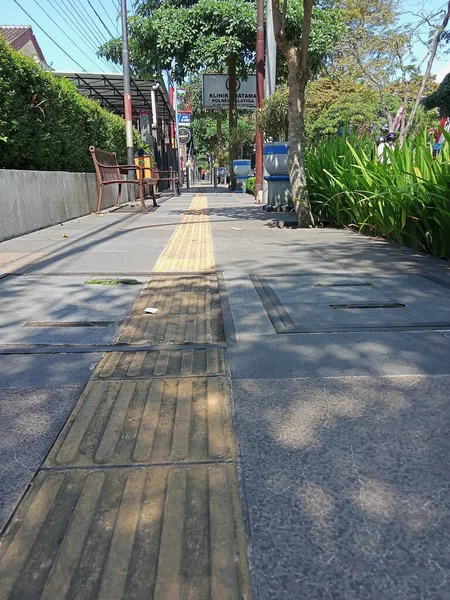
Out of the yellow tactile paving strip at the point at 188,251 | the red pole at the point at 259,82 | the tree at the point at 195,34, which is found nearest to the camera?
the yellow tactile paving strip at the point at 188,251

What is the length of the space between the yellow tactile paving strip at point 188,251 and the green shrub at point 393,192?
195 cm

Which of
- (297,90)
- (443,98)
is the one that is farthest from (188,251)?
(443,98)

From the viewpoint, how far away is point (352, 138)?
303 inches

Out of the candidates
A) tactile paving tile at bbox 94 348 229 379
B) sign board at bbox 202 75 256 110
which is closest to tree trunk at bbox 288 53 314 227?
tactile paving tile at bbox 94 348 229 379

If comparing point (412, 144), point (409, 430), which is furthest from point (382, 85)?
point (409, 430)

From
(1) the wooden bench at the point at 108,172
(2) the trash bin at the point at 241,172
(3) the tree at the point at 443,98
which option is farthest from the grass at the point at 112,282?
(2) the trash bin at the point at 241,172

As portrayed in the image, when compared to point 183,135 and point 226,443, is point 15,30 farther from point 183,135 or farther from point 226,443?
point 226,443

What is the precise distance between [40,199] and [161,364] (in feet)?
19.6

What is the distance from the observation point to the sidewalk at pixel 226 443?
1154mm

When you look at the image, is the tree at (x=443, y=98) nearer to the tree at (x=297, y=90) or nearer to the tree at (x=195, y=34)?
the tree at (x=195, y=34)

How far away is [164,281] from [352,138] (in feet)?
16.6

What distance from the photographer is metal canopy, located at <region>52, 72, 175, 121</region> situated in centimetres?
1831

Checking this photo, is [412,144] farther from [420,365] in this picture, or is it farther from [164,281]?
[420,365]

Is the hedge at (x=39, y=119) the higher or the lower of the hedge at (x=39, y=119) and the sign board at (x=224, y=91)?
the lower
